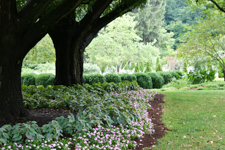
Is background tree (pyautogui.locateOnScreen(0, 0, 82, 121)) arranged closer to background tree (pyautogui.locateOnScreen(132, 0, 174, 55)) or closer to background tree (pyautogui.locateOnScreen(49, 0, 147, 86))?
background tree (pyautogui.locateOnScreen(49, 0, 147, 86))

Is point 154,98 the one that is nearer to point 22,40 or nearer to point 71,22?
point 71,22

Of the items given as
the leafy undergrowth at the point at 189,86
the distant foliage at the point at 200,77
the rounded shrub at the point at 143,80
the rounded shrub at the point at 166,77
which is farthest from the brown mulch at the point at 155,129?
the rounded shrub at the point at 166,77

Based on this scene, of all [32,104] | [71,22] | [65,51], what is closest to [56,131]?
[32,104]

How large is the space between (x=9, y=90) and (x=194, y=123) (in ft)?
13.4

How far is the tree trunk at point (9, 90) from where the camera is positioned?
12.1ft

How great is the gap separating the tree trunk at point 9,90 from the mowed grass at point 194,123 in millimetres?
2514

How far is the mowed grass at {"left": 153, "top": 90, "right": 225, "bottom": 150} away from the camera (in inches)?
156

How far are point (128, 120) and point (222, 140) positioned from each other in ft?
5.75

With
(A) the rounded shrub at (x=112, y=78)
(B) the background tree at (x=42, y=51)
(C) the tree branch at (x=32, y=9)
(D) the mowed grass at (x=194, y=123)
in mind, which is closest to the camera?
(C) the tree branch at (x=32, y=9)

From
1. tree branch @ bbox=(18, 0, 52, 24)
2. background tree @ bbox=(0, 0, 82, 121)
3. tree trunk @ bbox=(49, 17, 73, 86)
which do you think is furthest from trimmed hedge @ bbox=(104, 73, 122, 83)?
tree branch @ bbox=(18, 0, 52, 24)

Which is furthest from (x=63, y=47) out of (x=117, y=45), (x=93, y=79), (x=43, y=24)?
(x=117, y=45)

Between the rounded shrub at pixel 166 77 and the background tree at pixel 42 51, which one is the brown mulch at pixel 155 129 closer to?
the rounded shrub at pixel 166 77

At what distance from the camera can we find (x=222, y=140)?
4.05 m

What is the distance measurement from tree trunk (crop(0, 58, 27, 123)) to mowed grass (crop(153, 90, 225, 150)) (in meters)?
2.51
